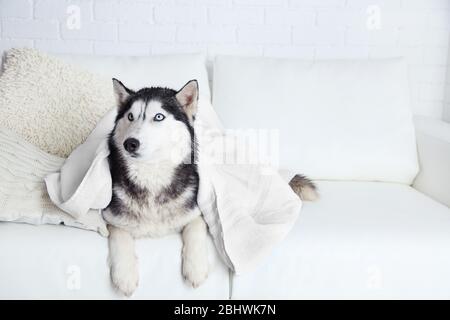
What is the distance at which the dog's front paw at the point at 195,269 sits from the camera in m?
1.17

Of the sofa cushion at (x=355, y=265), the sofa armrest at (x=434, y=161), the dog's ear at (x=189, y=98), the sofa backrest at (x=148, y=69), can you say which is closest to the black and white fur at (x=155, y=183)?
the dog's ear at (x=189, y=98)

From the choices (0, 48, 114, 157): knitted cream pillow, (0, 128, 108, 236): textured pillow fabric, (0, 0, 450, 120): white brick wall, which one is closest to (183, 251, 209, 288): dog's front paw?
(0, 128, 108, 236): textured pillow fabric

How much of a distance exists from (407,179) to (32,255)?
4.31ft

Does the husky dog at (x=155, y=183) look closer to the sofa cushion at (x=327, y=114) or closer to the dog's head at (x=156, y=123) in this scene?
the dog's head at (x=156, y=123)

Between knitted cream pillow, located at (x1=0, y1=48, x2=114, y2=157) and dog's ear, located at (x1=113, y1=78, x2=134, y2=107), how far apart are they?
0.40m

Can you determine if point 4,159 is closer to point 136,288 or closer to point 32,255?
point 32,255

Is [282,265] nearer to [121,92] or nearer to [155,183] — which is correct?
[155,183]

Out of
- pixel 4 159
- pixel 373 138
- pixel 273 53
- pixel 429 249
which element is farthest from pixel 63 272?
pixel 273 53

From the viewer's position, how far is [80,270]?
120cm

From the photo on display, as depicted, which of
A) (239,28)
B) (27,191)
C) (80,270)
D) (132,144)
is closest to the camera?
(132,144)

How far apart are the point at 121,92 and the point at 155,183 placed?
25 centimetres

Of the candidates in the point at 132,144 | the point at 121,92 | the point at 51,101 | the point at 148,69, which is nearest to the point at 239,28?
the point at 148,69

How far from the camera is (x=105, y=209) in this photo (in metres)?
1.26

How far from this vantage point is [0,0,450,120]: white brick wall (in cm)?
203
